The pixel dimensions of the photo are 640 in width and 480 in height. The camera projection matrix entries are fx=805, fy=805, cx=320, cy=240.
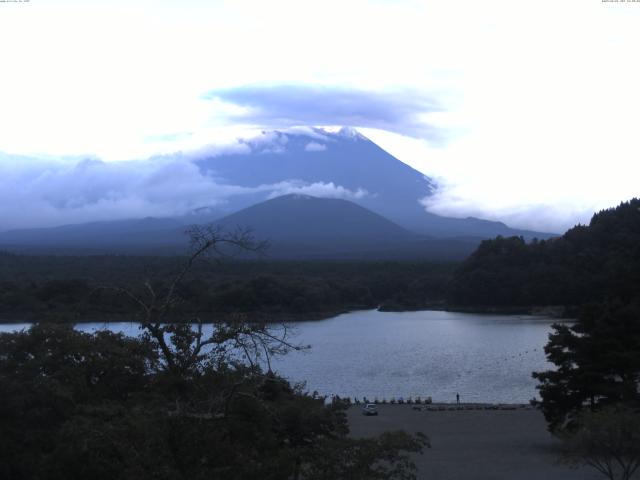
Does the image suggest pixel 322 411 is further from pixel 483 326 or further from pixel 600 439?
pixel 483 326

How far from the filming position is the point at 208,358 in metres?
5.19

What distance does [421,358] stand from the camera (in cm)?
2402

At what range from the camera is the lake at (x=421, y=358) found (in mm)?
18906

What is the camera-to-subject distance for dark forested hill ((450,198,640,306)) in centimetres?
3928

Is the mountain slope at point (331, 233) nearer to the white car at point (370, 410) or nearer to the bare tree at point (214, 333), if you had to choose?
the white car at point (370, 410)

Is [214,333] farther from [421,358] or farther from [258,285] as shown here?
[258,285]

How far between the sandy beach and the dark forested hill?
24.2 meters

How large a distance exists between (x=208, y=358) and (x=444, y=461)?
6.48 m

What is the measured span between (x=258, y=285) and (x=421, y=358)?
1376 cm

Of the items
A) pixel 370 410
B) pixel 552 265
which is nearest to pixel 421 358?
pixel 370 410

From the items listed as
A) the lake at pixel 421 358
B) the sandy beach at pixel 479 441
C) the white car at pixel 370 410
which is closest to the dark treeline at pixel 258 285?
the lake at pixel 421 358

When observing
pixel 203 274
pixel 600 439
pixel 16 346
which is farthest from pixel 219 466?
pixel 203 274

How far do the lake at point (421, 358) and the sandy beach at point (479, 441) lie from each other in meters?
2.41

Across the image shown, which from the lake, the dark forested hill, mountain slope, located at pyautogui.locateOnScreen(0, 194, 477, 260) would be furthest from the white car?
mountain slope, located at pyautogui.locateOnScreen(0, 194, 477, 260)
